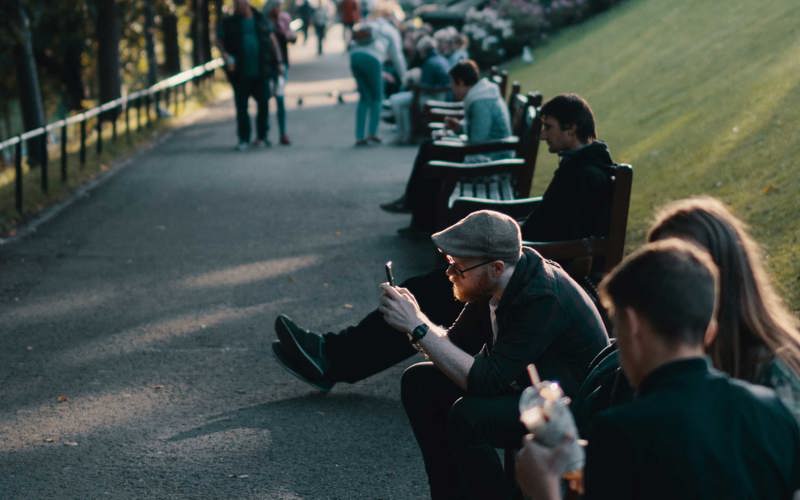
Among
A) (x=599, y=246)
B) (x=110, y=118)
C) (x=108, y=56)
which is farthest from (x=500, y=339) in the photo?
(x=108, y=56)

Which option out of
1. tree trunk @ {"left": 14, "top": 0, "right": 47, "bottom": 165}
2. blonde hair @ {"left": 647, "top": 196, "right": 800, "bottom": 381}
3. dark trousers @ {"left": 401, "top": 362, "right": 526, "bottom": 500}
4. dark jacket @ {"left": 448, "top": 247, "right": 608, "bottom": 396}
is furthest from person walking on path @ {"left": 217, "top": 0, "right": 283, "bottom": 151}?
blonde hair @ {"left": 647, "top": 196, "right": 800, "bottom": 381}

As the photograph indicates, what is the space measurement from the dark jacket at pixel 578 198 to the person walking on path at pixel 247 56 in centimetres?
1169

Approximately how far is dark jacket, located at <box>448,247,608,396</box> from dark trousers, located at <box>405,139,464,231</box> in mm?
6258

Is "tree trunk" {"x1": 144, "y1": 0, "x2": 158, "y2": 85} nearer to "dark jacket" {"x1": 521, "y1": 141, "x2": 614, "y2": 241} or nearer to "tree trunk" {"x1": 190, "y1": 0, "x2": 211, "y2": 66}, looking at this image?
"tree trunk" {"x1": 190, "y1": 0, "x2": 211, "y2": 66}

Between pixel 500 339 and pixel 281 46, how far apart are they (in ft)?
59.3

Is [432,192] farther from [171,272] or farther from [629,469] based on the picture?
[629,469]

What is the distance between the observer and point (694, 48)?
18.2 meters

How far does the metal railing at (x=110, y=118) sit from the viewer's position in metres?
13.4

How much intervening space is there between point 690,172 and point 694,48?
290 inches

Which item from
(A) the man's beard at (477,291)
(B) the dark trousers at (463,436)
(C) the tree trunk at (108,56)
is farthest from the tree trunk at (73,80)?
(A) the man's beard at (477,291)

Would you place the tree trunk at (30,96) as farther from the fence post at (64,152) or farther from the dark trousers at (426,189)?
the dark trousers at (426,189)

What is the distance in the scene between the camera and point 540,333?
15.4 ft

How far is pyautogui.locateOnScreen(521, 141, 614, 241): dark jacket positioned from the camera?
282 inches

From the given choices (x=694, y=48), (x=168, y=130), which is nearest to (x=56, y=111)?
(x=168, y=130)
